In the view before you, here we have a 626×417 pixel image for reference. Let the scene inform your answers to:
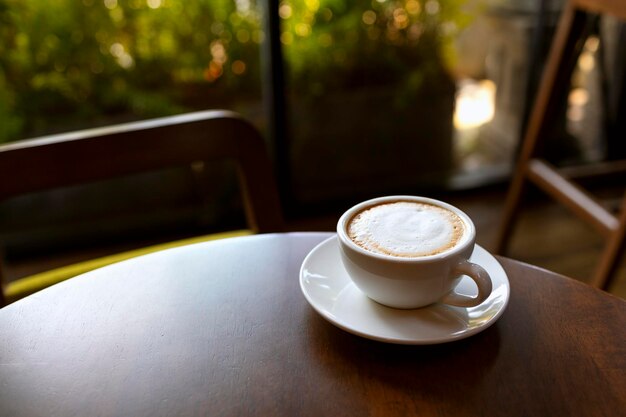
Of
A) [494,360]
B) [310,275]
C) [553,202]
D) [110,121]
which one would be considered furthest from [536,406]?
[553,202]

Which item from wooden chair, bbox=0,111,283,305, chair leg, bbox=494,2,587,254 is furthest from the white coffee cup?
chair leg, bbox=494,2,587,254

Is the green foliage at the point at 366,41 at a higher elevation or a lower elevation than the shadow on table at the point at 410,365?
lower

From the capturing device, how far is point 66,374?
2.36ft

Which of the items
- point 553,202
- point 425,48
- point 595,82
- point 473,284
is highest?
point 473,284

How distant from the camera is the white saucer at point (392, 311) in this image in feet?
2.39

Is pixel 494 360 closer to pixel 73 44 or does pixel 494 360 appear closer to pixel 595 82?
pixel 73 44

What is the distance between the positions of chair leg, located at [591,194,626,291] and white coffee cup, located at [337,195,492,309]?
3.22 feet

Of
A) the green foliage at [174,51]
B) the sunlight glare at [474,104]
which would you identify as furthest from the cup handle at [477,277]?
the sunlight glare at [474,104]

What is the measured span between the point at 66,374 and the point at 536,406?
1.50 ft

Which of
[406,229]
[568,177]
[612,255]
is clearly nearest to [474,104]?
[568,177]

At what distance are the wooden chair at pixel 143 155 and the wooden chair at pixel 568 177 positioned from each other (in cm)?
89

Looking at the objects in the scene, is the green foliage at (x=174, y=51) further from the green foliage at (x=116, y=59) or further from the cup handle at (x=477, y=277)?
the cup handle at (x=477, y=277)

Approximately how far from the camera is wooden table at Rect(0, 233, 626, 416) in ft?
2.22

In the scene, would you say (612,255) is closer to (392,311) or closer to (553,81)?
(553,81)
